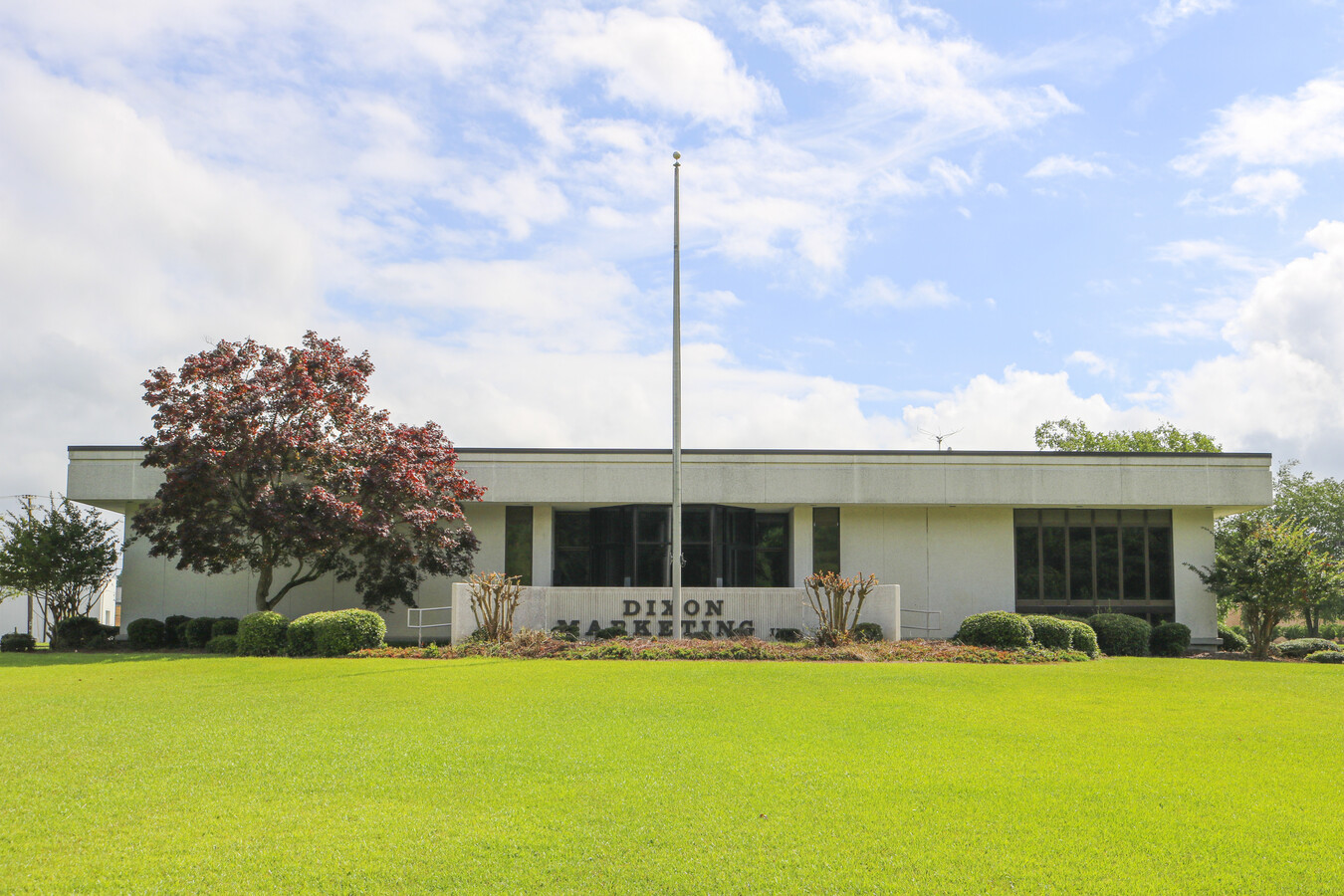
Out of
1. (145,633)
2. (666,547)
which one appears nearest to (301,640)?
(145,633)

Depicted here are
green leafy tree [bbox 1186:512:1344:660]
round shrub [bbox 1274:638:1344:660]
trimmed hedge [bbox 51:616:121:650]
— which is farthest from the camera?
trimmed hedge [bbox 51:616:121:650]

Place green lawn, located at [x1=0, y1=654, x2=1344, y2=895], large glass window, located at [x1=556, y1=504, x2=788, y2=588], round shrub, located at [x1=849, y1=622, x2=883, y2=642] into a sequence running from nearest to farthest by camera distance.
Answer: green lawn, located at [x1=0, y1=654, x2=1344, y2=895] → round shrub, located at [x1=849, y1=622, x2=883, y2=642] → large glass window, located at [x1=556, y1=504, x2=788, y2=588]

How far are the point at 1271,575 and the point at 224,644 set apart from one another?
2348cm

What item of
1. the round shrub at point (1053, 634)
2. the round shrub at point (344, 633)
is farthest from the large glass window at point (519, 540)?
the round shrub at point (1053, 634)

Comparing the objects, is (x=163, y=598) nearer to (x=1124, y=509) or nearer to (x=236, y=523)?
(x=236, y=523)

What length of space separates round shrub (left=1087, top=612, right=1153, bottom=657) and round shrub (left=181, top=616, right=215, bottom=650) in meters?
20.8

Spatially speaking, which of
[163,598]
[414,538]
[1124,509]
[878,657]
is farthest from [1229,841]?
[163,598]

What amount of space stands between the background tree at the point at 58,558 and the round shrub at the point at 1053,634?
21924 mm

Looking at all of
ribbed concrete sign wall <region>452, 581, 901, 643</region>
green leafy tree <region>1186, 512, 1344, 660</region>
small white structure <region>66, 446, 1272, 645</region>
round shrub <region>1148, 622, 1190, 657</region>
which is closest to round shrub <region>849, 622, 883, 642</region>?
ribbed concrete sign wall <region>452, 581, 901, 643</region>

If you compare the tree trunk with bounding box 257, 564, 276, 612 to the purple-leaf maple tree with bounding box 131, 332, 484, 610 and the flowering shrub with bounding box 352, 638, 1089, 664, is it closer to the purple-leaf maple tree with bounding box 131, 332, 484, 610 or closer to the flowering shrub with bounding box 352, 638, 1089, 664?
the purple-leaf maple tree with bounding box 131, 332, 484, 610

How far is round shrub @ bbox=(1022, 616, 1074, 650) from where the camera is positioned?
2114cm

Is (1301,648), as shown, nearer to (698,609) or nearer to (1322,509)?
(698,609)

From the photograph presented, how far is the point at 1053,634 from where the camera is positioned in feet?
69.7

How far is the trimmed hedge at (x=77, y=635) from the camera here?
78.2 feet
